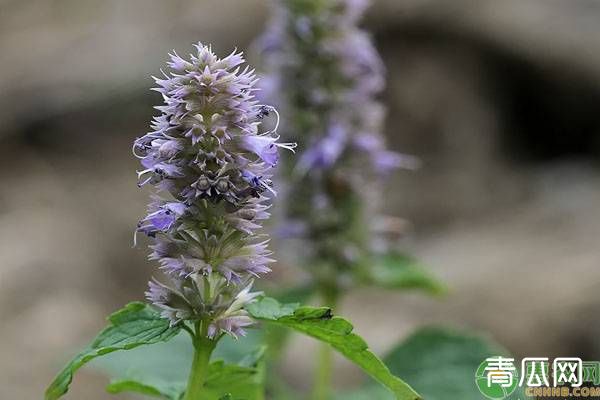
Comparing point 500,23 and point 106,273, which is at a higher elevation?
point 500,23

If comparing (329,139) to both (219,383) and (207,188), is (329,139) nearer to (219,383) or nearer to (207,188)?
(219,383)

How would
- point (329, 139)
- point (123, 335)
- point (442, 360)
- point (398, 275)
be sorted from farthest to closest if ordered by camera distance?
point (398, 275) → point (329, 139) → point (442, 360) → point (123, 335)

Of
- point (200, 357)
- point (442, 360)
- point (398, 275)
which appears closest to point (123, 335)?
point (200, 357)

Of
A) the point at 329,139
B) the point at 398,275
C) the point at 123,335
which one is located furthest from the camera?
the point at 398,275

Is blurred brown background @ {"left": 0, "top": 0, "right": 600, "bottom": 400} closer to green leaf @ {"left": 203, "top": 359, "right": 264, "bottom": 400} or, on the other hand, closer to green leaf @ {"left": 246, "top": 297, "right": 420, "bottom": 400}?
green leaf @ {"left": 203, "top": 359, "right": 264, "bottom": 400}

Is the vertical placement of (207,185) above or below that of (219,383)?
above

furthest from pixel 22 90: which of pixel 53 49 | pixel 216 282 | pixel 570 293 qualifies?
pixel 216 282

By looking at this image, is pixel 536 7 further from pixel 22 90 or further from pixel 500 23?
pixel 22 90
